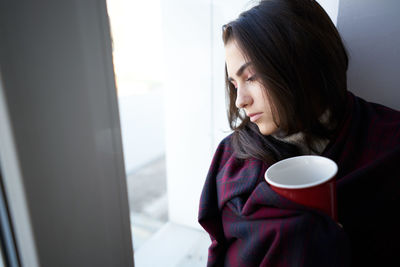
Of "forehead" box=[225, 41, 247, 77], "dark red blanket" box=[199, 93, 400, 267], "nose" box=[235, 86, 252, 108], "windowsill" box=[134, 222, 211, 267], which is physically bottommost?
"windowsill" box=[134, 222, 211, 267]

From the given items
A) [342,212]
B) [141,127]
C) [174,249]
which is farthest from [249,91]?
[141,127]

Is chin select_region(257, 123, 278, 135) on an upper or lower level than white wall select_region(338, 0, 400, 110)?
lower

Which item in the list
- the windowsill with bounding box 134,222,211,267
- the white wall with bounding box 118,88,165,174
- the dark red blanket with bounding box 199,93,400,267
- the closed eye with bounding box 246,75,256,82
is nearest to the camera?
the dark red blanket with bounding box 199,93,400,267

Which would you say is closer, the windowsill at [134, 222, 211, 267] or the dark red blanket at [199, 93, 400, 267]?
the dark red blanket at [199, 93, 400, 267]

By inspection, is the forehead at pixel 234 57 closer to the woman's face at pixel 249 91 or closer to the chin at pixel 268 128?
the woman's face at pixel 249 91

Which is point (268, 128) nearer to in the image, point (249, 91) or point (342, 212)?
point (249, 91)

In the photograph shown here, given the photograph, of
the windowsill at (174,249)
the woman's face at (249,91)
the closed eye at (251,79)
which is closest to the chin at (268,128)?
the woman's face at (249,91)

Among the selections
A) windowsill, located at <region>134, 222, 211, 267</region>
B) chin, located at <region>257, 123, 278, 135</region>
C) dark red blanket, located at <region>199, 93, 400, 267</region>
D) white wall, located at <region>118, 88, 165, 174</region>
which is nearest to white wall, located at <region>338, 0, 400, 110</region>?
dark red blanket, located at <region>199, 93, 400, 267</region>

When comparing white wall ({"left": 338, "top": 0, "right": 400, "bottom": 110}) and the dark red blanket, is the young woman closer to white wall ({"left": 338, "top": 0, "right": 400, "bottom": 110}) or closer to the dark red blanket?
the dark red blanket

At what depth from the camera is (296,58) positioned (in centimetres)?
49

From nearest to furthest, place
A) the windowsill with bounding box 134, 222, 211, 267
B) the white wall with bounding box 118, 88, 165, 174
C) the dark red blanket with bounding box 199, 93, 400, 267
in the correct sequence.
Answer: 1. the dark red blanket with bounding box 199, 93, 400, 267
2. the windowsill with bounding box 134, 222, 211, 267
3. the white wall with bounding box 118, 88, 165, 174

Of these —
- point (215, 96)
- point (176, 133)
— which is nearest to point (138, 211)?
point (176, 133)

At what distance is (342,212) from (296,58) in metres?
0.33

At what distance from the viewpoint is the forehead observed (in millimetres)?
518
